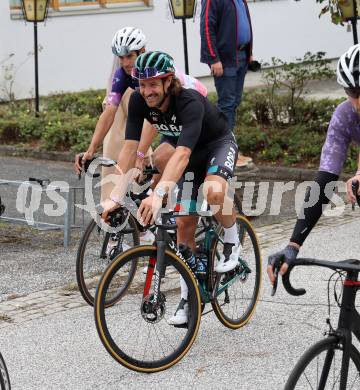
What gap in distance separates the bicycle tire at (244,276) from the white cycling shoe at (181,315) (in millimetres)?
271

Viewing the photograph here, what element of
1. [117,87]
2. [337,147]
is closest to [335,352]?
[337,147]

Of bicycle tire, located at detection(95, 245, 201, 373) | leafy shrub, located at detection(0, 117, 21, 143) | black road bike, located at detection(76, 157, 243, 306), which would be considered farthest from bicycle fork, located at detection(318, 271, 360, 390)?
leafy shrub, located at detection(0, 117, 21, 143)

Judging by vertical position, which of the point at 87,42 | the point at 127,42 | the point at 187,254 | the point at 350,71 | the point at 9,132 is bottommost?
the point at 187,254

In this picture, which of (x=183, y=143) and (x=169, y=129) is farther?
(x=169, y=129)

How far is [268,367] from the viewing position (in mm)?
5754

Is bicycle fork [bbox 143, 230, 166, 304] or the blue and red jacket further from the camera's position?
the blue and red jacket

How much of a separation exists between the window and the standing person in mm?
10004

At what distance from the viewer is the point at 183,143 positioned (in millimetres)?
5680

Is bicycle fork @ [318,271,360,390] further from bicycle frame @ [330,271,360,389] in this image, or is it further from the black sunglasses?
the black sunglasses

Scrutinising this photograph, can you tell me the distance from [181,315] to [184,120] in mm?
1197

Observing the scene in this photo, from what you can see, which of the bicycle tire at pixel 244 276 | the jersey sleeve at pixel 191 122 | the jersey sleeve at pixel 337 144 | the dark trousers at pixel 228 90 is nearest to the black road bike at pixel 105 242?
the bicycle tire at pixel 244 276

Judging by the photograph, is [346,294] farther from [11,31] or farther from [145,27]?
[145,27]

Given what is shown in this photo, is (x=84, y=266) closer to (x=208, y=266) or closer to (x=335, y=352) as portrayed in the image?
(x=208, y=266)

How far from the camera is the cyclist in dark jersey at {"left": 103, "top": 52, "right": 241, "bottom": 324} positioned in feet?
18.5
